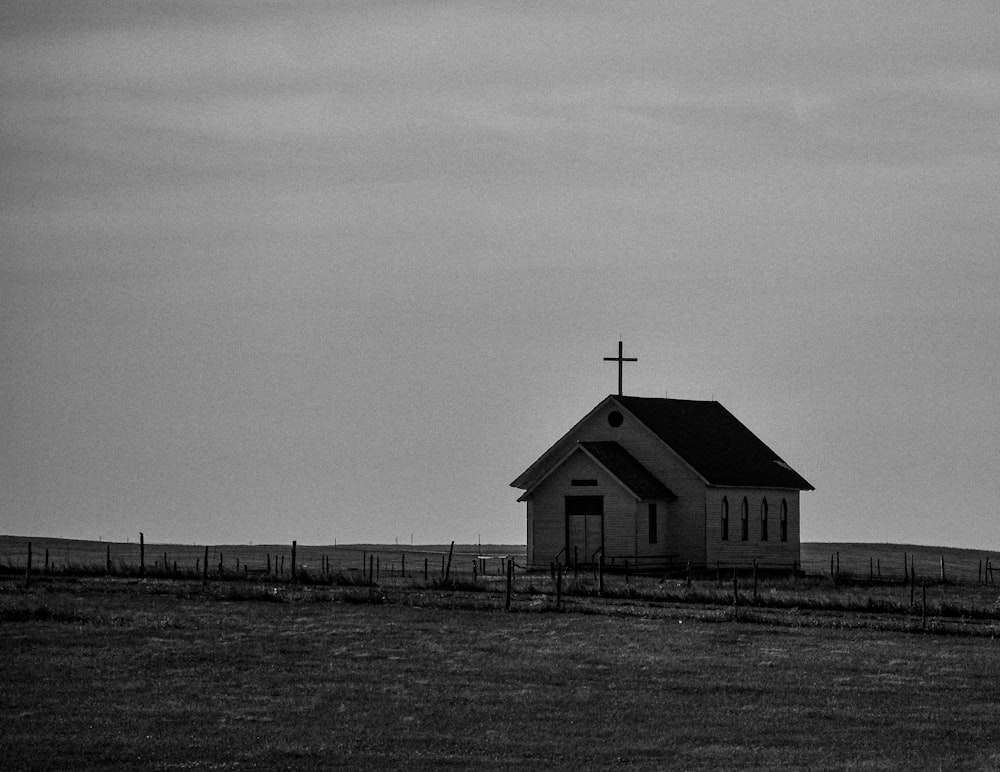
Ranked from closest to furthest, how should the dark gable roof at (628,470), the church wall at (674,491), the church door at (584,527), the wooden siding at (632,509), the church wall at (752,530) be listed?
1. the dark gable roof at (628,470)
2. the wooden siding at (632,509)
3. the church door at (584,527)
4. the church wall at (674,491)
5. the church wall at (752,530)

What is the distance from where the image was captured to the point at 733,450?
74.3m

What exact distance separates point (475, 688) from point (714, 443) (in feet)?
139

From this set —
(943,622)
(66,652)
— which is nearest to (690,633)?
(943,622)

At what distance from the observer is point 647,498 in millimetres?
67562

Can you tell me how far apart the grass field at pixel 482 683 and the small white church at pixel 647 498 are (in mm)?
16528

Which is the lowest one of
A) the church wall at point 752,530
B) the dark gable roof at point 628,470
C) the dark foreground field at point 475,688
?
the dark foreground field at point 475,688

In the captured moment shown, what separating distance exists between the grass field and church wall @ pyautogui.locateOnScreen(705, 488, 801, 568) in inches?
700

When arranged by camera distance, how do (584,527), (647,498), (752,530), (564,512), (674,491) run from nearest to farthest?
(647,498) < (584,527) < (564,512) < (674,491) < (752,530)

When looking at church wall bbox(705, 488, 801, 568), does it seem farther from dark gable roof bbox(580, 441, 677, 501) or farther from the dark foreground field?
the dark foreground field

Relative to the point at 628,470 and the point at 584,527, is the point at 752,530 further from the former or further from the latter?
the point at 584,527

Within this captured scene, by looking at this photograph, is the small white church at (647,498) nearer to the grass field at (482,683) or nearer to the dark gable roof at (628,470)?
the dark gable roof at (628,470)

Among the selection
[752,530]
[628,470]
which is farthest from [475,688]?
[752,530]

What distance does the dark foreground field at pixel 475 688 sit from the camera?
85.3 feet

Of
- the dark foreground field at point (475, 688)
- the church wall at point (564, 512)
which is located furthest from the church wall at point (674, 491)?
the dark foreground field at point (475, 688)
